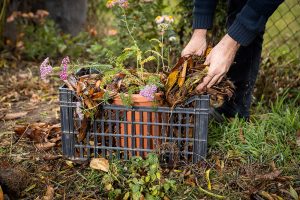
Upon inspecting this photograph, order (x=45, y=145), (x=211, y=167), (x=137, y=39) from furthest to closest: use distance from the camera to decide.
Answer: (x=137, y=39) < (x=45, y=145) < (x=211, y=167)

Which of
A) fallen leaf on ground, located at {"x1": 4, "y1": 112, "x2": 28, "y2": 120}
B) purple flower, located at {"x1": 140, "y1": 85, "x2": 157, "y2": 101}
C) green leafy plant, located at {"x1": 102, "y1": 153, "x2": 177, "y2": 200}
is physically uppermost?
purple flower, located at {"x1": 140, "y1": 85, "x2": 157, "y2": 101}

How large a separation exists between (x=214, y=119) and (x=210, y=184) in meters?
0.71

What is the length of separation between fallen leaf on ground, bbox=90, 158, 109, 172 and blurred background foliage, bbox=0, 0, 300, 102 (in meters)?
0.61

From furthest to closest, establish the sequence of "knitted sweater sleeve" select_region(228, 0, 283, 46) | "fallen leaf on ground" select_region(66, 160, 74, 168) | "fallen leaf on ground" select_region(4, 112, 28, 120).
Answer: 1. "fallen leaf on ground" select_region(4, 112, 28, 120)
2. "fallen leaf on ground" select_region(66, 160, 74, 168)
3. "knitted sweater sleeve" select_region(228, 0, 283, 46)

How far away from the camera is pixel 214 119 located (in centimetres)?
287

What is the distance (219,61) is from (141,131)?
1.93 feet

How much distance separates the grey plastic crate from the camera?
225cm

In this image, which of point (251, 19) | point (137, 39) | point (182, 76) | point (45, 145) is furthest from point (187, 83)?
point (137, 39)

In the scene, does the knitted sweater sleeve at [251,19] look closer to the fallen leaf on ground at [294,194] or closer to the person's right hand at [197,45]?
the person's right hand at [197,45]

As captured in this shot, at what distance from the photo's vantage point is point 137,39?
3.76 m

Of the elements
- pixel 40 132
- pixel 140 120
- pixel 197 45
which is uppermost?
pixel 197 45

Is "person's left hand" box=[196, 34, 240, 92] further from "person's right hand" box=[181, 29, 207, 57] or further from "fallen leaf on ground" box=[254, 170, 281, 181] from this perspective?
"fallen leaf on ground" box=[254, 170, 281, 181]

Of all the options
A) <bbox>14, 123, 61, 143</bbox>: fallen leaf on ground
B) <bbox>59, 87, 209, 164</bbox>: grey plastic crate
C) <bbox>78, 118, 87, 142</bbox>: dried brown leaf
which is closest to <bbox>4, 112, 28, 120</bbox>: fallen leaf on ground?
<bbox>14, 123, 61, 143</bbox>: fallen leaf on ground

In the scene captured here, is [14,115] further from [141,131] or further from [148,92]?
[148,92]
